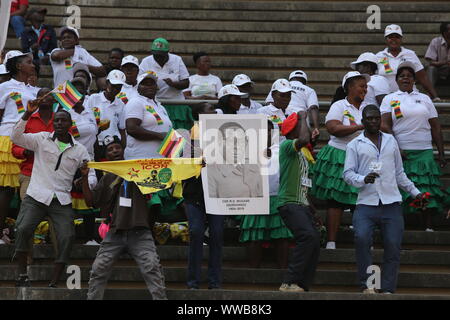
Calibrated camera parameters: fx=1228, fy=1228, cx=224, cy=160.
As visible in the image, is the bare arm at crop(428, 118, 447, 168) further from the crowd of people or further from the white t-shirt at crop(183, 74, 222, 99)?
the white t-shirt at crop(183, 74, 222, 99)

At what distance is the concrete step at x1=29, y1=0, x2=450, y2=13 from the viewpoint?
1970 centimetres

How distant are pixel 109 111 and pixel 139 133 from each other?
1.16 m

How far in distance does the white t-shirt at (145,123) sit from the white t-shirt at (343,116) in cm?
189

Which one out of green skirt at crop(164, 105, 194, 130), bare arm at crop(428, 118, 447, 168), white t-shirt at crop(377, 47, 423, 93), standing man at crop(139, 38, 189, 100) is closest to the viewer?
bare arm at crop(428, 118, 447, 168)

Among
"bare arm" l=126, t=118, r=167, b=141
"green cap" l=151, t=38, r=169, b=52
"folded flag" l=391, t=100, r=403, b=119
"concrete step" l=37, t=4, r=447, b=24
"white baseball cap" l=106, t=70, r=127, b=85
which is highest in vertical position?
"concrete step" l=37, t=4, r=447, b=24

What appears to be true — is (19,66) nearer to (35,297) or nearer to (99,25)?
(35,297)

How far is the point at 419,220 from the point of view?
14594mm

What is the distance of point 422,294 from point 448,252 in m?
0.93

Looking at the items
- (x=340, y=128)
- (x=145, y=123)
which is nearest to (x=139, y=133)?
(x=145, y=123)

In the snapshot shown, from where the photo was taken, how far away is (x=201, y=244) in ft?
41.8

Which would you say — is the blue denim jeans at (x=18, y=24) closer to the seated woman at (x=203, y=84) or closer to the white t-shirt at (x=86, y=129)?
the seated woman at (x=203, y=84)

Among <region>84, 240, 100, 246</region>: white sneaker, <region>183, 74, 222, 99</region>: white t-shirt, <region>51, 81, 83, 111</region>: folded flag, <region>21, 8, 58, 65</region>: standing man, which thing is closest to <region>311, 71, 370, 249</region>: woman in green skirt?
<region>183, 74, 222, 99</region>: white t-shirt

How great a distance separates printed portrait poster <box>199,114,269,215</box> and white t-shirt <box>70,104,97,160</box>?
5.52 ft

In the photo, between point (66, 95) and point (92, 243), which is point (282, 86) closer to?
point (66, 95)
